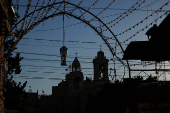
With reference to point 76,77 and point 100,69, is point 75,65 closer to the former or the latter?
point 76,77

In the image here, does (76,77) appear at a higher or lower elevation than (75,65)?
lower

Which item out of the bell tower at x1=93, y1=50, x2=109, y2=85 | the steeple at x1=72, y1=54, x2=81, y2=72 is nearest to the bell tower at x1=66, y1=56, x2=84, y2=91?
the steeple at x1=72, y1=54, x2=81, y2=72

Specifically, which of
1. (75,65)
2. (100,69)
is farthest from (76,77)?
(100,69)

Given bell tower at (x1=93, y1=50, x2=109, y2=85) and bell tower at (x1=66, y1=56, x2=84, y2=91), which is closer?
bell tower at (x1=93, y1=50, x2=109, y2=85)

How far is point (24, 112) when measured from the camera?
1160 inches

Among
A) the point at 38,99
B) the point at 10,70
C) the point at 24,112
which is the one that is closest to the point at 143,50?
the point at 24,112

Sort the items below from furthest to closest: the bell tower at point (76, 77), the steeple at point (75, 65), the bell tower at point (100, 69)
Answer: the steeple at point (75, 65), the bell tower at point (76, 77), the bell tower at point (100, 69)

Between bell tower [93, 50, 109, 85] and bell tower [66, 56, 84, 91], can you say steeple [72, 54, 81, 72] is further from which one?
bell tower [93, 50, 109, 85]

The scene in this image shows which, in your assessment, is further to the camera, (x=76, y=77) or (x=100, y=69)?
(x=76, y=77)

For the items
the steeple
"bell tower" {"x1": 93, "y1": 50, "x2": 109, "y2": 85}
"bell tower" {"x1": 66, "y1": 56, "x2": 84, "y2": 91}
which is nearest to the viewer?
"bell tower" {"x1": 93, "y1": 50, "x2": 109, "y2": 85}

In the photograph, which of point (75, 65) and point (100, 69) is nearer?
point (100, 69)

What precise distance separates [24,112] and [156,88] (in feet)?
65.6

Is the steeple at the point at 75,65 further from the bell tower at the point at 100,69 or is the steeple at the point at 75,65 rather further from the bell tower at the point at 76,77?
the bell tower at the point at 100,69

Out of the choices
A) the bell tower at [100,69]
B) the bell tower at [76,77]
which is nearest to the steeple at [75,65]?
the bell tower at [76,77]
